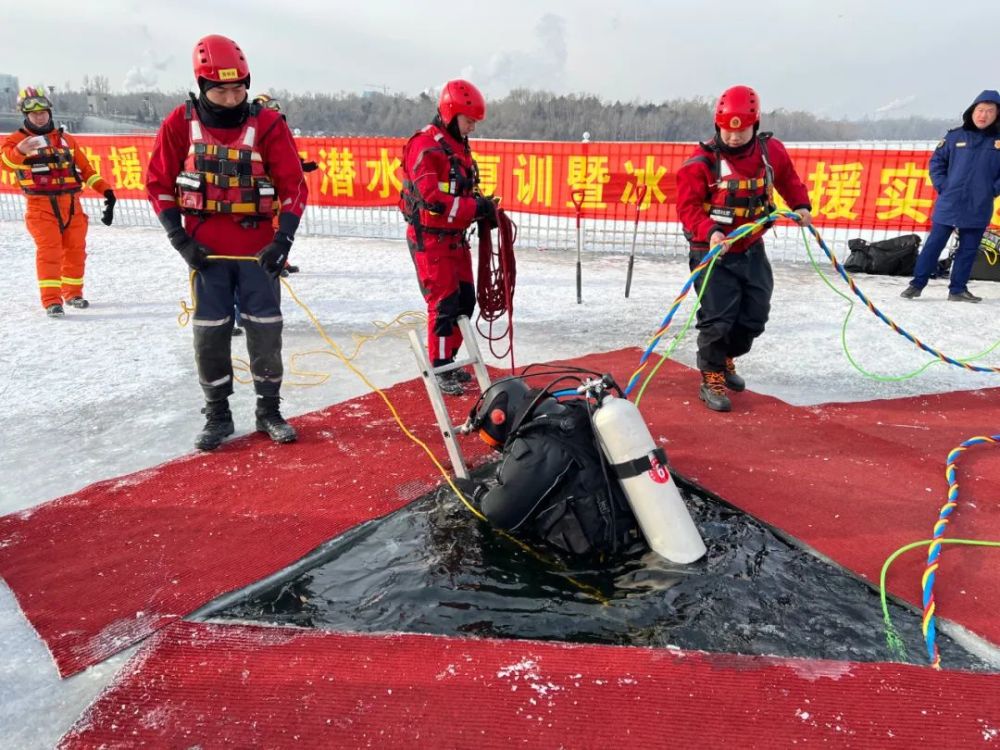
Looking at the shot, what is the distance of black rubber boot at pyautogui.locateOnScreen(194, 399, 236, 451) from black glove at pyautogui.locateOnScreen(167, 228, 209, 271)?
84cm

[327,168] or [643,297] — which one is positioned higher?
[327,168]

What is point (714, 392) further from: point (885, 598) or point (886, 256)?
point (886, 256)

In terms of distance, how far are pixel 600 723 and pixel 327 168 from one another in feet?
35.6

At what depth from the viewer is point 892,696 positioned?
202cm

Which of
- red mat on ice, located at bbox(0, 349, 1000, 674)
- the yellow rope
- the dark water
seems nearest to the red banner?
the yellow rope

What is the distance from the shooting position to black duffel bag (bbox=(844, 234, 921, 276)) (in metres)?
8.34

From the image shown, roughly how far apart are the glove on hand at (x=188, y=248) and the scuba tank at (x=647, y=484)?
225 cm

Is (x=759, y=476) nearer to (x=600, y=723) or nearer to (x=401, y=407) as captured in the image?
(x=600, y=723)

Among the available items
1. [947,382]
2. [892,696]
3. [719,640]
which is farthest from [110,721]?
[947,382]

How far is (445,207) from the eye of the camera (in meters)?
4.23

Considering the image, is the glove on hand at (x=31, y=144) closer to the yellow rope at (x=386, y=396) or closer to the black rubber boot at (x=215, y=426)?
the yellow rope at (x=386, y=396)

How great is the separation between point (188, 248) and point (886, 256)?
8.19 m

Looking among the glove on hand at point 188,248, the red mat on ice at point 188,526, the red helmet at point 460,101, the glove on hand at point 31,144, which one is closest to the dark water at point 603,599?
the red mat on ice at point 188,526

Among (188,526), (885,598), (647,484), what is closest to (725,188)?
(647,484)
